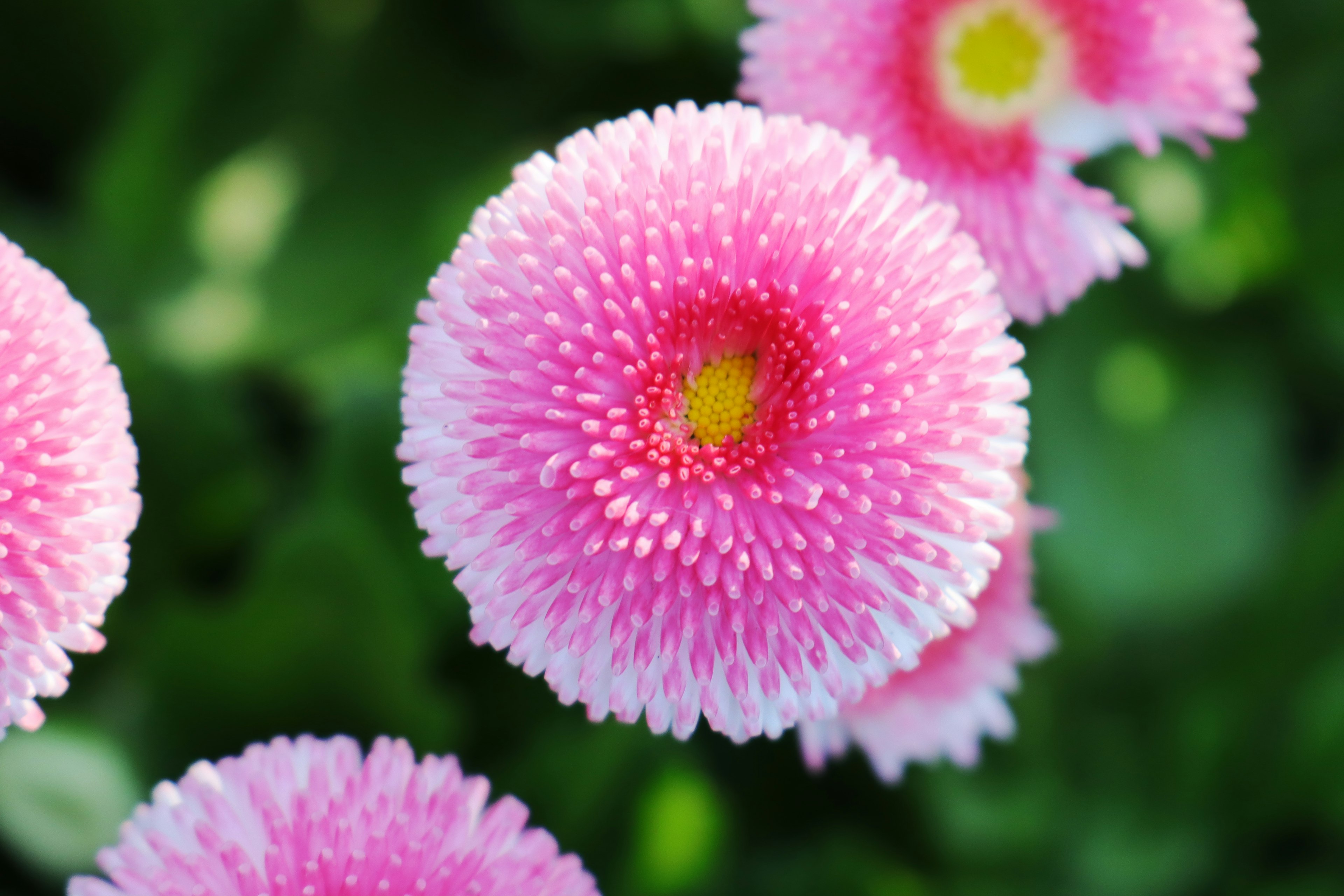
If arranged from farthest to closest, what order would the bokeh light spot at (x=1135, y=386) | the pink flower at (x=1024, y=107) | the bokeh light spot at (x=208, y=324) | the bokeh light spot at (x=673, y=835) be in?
the bokeh light spot at (x=1135, y=386), the bokeh light spot at (x=208, y=324), the bokeh light spot at (x=673, y=835), the pink flower at (x=1024, y=107)

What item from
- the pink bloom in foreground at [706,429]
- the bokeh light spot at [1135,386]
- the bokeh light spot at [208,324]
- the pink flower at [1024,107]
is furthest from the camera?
the bokeh light spot at [1135,386]

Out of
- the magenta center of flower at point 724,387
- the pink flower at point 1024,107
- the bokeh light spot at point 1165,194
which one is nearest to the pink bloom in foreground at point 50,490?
the magenta center of flower at point 724,387

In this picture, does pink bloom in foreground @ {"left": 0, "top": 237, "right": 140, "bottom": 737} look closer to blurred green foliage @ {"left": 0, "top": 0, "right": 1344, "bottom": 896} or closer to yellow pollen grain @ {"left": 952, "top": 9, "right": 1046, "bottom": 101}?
blurred green foliage @ {"left": 0, "top": 0, "right": 1344, "bottom": 896}

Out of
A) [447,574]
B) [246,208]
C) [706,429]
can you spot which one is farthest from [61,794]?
[246,208]

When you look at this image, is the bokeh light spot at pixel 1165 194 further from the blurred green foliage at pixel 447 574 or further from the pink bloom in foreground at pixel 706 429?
the pink bloom in foreground at pixel 706 429

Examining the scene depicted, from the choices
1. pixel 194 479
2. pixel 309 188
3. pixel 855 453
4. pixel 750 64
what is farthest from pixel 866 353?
pixel 309 188

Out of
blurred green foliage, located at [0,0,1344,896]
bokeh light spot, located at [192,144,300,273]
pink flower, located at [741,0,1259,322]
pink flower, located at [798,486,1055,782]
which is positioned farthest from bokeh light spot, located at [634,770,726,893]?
bokeh light spot, located at [192,144,300,273]
